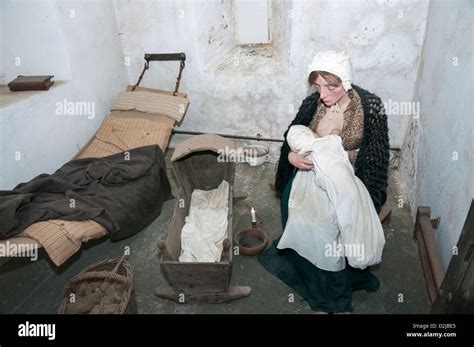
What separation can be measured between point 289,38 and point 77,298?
135 inches

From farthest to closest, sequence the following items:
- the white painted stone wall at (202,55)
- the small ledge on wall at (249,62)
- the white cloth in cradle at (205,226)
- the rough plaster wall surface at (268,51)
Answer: the small ledge on wall at (249,62) → the rough plaster wall surface at (268,51) → the white painted stone wall at (202,55) → the white cloth in cradle at (205,226)

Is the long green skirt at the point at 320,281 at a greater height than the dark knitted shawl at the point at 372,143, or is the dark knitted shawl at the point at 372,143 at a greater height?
the dark knitted shawl at the point at 372,143

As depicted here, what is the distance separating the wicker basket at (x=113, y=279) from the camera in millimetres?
2812

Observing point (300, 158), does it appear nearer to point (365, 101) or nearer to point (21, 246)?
point (365, 101)

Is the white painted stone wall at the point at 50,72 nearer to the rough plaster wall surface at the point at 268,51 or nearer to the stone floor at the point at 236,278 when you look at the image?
the rough plaster wall surface at the point at 268,51

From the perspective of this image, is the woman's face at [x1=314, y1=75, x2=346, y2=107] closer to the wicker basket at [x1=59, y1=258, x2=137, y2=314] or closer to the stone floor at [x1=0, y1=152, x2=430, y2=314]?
the stone floor at [x1=0, y1=152, x2=430, y2=314]

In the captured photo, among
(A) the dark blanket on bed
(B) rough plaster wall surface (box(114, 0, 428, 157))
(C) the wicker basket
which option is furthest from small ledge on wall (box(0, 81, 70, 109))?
(C) the wicker basket

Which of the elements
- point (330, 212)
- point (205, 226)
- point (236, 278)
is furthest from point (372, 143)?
point (205, 226)

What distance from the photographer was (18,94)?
3.76m

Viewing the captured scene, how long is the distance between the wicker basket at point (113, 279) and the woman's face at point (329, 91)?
201 centimetres

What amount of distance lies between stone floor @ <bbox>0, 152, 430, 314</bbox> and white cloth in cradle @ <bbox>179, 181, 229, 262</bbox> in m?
0.26

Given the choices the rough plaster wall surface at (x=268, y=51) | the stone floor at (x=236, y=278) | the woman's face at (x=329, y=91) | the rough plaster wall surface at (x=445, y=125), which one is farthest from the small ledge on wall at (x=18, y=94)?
the rough plaster wall surface at (x=445, y=125)

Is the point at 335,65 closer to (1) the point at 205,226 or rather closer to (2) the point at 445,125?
(2) the point at 445,125
